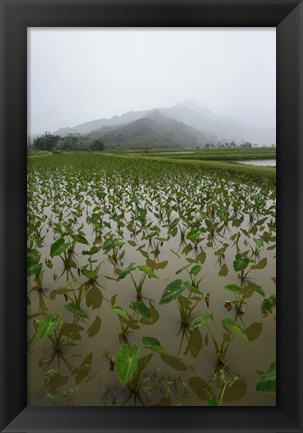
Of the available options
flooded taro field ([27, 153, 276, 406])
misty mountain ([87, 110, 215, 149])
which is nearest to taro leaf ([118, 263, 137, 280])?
flooded taro field ([27, 153, 276, 406])

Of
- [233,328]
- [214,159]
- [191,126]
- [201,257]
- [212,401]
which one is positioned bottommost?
[212,401]

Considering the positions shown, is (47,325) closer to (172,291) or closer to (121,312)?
(121,312)

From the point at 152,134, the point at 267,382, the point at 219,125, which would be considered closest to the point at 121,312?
the point at 267,382

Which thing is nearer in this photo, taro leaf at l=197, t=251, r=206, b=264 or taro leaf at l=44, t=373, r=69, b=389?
taro leaf at l=44, t=373, r=69, b=389

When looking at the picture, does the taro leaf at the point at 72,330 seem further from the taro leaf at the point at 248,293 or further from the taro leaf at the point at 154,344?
the taro leaf at the point at 248,293

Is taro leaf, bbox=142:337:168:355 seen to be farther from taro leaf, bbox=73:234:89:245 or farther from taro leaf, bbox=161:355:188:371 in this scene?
taro leaf, bbox=73:234:89:245

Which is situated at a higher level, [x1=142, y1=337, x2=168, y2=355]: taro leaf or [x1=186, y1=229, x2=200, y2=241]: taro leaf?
[x1=186, y1=229, x2=200, y2=241]: taro leaf
